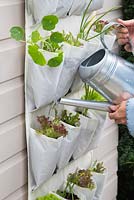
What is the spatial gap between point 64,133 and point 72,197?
30 centimetres

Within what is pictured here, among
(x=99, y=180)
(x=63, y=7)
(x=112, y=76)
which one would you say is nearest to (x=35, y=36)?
(x=63, y=7)

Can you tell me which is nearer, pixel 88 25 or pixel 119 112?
pixel 119 112

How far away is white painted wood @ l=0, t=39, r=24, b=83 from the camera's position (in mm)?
1517

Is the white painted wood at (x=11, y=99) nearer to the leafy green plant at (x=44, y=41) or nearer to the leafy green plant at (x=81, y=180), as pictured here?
the leafy green plant at (x=44, y=41)

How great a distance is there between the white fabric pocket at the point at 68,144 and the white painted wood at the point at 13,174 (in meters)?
0.14

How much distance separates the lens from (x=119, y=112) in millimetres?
1520

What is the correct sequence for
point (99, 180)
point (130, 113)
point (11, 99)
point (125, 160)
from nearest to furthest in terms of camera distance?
1. point (130, 113)
2. point (11, 99)
3. point (99, 180)
4. point (125, 160)

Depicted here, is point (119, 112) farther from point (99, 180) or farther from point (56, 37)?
point (99, 180)

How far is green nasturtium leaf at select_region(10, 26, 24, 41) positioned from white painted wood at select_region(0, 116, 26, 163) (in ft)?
0.97

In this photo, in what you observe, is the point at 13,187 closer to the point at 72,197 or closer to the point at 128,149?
the point at 72,197

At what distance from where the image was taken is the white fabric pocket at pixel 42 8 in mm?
1526

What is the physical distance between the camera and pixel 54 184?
1865 millimetres

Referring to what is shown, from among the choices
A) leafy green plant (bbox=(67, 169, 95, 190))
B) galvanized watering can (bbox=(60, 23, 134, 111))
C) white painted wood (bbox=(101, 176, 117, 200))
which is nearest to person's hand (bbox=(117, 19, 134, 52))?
galvanized watering can (bbox=(60, 23, 134, 111))

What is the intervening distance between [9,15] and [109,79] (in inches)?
15.1
